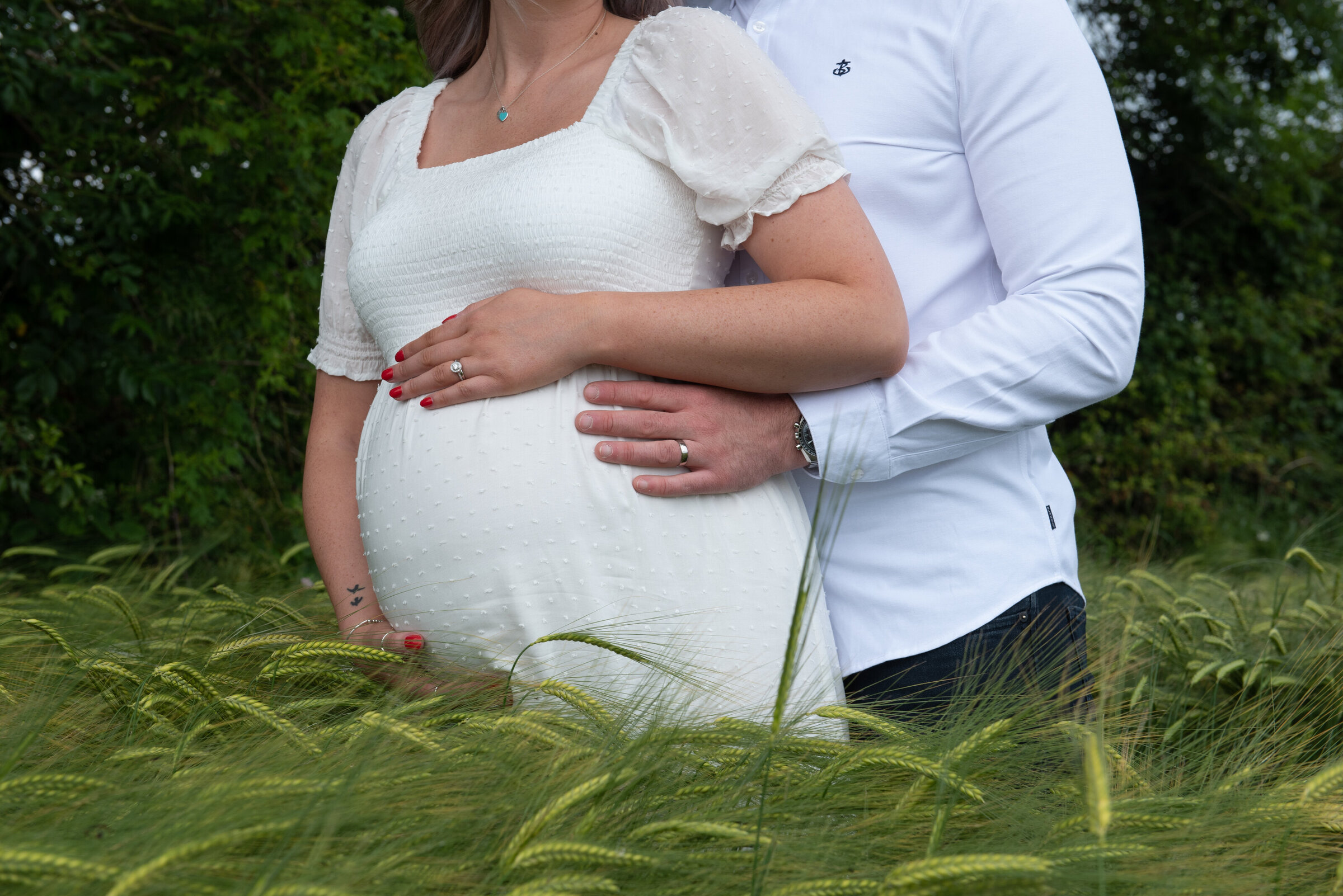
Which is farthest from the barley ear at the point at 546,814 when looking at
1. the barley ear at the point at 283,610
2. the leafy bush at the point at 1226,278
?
the leafy bush at the point at 1226,278

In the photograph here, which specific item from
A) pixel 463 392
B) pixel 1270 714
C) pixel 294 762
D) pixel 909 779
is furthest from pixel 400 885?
pixel 1270 714

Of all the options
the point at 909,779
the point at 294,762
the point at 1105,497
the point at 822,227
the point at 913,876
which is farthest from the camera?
the point at 1105,497

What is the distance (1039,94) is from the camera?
61.2 inches

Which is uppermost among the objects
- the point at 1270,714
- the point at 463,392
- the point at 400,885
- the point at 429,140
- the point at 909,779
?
the point at 429,140

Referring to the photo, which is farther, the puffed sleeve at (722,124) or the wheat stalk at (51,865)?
the puffed sleeve at (722,124)

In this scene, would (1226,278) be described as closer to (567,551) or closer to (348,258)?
(348,258)

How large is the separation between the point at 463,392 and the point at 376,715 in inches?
22.6

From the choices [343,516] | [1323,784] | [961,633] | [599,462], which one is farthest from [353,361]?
[1323,784]

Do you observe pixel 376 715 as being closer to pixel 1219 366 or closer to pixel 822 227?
pixel 822 227

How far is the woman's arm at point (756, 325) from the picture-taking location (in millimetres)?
1476

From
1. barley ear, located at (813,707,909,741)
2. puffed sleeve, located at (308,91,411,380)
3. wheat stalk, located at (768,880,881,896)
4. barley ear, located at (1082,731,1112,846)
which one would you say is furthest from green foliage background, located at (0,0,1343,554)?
barley ear, located at (1082,731,1112,846)

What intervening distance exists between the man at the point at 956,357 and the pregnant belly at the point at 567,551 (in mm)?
54

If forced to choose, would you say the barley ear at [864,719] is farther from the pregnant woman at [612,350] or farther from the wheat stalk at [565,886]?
the wheat stalk at [565,886]

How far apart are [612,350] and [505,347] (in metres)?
0.16
